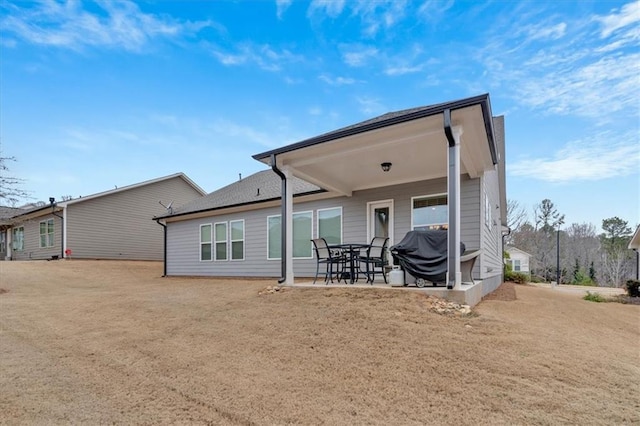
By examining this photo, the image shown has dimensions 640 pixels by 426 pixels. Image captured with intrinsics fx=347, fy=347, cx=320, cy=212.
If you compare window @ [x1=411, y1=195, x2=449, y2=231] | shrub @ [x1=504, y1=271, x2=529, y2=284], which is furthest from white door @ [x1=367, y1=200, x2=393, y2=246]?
shrub @ [x1=504, y1=271, x2=529, y2=284]

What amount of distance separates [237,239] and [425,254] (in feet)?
26.1

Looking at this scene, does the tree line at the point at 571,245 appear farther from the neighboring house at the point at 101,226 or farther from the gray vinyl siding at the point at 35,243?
the gray vinyl siding at the point at 35,243

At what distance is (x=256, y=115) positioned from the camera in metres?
14.3

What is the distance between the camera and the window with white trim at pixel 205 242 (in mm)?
12969

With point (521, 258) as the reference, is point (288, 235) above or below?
above

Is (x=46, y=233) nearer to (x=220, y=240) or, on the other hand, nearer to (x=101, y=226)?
(x=101, y=226)

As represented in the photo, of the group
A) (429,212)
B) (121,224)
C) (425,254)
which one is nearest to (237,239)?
(429,212)

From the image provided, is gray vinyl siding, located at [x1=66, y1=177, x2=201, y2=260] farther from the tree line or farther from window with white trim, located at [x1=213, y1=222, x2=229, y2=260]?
the tree line

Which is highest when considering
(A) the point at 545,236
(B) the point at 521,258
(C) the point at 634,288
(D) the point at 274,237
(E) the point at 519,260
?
(D) the point at 274,237

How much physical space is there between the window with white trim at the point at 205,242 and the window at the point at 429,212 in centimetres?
789

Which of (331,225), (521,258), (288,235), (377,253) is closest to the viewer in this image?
(288,235)

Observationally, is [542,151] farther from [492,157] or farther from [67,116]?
[67,116]

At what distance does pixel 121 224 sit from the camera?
60.1 feet

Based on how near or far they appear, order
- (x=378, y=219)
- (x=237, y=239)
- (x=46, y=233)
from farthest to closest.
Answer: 1. (x=46, y=233)
2. (x=237, y=239)
3. (x=378, y=219)
